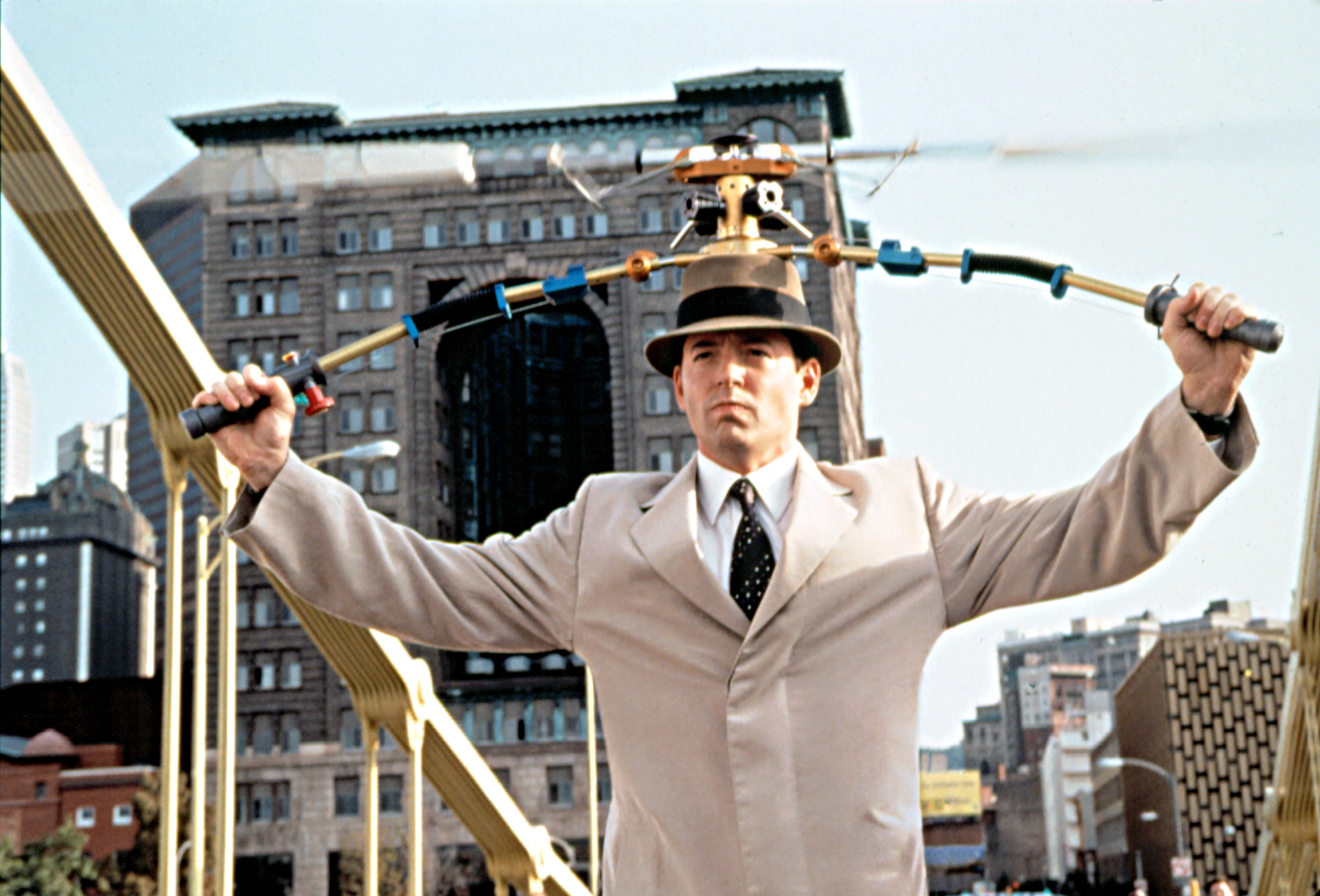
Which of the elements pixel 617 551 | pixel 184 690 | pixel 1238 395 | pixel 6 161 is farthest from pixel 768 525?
pixel 184 690

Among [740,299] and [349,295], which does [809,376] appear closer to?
[740,299]

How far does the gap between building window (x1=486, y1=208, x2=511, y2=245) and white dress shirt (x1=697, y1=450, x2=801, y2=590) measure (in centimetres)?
7324

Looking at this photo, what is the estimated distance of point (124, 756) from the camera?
83.7 m

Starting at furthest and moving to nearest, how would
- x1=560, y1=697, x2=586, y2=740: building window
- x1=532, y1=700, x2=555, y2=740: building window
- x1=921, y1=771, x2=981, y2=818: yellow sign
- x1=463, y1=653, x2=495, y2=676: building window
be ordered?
x1=921, y1=771, x2=981, y2=818: yellow sign < x1=463, y1=653, x2=495, y2=676: building window < x1=532, y1=700, x2=555, y2=740: building window < x1=560, y1=697, x2=586, y2=740: building window

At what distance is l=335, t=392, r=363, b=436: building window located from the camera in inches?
2936

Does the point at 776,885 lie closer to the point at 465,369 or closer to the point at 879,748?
the point at 879,748

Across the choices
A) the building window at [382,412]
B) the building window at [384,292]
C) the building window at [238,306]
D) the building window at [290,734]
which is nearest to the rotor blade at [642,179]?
the building window at [382,412]

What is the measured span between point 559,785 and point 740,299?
2744 inches

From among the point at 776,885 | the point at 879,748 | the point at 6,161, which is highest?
the point at 6,161

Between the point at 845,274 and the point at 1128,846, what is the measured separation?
38703 millimetres

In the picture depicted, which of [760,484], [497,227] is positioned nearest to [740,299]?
[760,484]

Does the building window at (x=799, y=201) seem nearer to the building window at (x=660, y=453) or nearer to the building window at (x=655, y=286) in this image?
the building window at (x=655, y=286)

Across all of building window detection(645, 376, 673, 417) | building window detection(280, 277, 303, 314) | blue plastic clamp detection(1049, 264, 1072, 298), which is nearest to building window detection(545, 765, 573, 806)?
building window detection(645, 376, 673, 417)

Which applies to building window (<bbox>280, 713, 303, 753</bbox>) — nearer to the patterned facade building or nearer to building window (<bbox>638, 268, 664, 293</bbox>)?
building window (<bbox>638, 268, 664, 293</bbox>)
